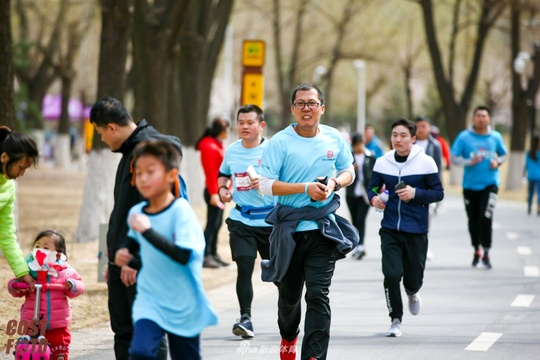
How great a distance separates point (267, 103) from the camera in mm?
89688

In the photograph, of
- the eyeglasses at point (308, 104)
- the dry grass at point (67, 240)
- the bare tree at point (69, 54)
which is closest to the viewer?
the eyeglasses at point (308, 104)

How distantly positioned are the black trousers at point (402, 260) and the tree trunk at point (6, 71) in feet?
21.4

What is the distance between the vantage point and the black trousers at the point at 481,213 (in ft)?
46.9

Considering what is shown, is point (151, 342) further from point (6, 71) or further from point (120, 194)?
point (6, 71)

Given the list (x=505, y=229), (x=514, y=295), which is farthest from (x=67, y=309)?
(x=505, y=229)

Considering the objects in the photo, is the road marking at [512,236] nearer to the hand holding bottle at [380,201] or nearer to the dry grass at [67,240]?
the dry grass at [67,240]

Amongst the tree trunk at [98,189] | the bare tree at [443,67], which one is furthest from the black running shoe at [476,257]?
the bare tree at [443,67]

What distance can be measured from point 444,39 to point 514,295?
148 feet

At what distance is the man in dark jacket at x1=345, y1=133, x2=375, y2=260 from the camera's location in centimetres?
1636

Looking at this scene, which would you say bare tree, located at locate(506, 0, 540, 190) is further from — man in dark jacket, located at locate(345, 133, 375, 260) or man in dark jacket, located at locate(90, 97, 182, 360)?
man in dark jacket, located at locate(90, 97, 182, 360)

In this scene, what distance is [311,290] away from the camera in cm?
756

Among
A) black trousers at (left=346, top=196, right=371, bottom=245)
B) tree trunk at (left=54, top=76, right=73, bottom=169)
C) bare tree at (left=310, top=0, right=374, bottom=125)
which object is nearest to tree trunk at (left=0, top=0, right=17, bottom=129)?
black trousers at (left=346, top=196, right=371, bottom=245)

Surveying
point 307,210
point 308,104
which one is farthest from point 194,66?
point 307,210

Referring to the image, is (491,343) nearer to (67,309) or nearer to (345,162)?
Result: (345,162)
